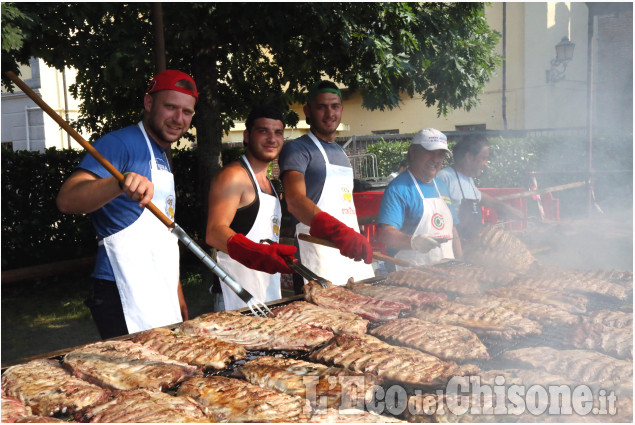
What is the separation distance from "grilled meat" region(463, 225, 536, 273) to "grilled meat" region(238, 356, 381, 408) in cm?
270

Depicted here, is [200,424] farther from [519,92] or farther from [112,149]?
[519,92]

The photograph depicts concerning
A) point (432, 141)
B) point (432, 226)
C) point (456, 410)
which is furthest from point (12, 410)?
point (432, 141)

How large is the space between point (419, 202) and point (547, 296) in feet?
5.40

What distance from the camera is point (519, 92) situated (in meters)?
20.5

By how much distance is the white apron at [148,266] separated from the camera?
11.3 feet

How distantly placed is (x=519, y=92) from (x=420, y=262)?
56.4 ft

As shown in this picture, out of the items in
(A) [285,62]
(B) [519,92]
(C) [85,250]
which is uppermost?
(B) [519,92]

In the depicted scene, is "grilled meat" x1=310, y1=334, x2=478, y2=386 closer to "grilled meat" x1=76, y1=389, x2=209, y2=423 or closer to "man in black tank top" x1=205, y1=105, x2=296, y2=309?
"grilled meat" x1=76, y1=389, x2=209, y2=423

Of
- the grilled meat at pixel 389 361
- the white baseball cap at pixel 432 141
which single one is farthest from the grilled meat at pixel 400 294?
the white baseball cap at pixel 432 141

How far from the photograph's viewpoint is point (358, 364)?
8.55 feet

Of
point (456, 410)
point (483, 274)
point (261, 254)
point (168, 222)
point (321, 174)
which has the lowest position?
point (456, 410)

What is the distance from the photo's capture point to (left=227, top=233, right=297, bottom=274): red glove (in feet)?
10.8

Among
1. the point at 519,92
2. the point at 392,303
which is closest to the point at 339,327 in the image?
the point at 392,303

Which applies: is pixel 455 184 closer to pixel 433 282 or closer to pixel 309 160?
pixel 309 160
